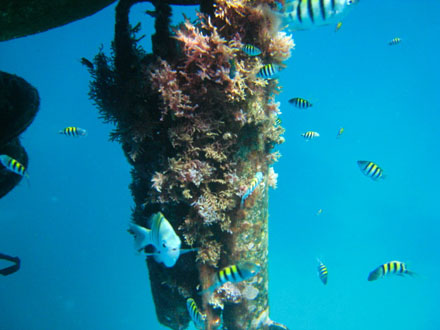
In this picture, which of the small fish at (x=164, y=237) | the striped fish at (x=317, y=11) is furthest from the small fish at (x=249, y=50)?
the small fish at (x=164, y=237)

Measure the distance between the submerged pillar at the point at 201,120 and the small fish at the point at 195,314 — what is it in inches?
4.6

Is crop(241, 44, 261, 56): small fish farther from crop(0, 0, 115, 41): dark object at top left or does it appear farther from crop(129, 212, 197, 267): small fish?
crop(129, 212, 197, 267): small fish

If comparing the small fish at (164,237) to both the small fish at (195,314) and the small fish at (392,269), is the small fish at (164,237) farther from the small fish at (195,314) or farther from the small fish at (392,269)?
the small fish at (392,269)

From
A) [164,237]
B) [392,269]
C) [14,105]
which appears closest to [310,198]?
[392,269]

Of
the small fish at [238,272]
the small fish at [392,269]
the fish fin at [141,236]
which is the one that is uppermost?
the small fish at [392,269]

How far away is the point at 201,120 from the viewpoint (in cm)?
316

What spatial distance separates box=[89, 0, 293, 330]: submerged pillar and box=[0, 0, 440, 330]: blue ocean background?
109 feet

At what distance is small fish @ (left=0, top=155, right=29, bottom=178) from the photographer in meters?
3.42

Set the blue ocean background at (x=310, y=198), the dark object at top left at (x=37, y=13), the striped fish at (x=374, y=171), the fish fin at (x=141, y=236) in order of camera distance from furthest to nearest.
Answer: the blue ocean background at (x=310, y=198)
the striped fish at (x=374, y=171)
the dark object at top left at (x=37, y=13)
the fish fin at (x=141, y=236)

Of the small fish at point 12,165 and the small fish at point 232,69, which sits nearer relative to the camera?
the small fish at point 232,69

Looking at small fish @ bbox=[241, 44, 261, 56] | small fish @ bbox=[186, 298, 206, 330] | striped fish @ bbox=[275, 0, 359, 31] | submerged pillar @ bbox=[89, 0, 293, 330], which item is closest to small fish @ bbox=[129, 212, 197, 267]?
submerged pillar @ bbox=[89, 0, 293, 330]

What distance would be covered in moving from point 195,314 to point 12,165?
337 centimetres

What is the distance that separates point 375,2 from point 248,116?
56743mm

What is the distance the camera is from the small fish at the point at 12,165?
3.42 meters
